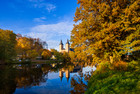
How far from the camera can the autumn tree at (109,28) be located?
1019 centimetres

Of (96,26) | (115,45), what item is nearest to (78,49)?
(96,26)

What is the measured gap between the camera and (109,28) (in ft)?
32.5

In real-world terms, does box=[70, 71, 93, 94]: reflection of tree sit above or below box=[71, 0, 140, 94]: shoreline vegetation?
below

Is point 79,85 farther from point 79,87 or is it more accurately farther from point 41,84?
point 41,84

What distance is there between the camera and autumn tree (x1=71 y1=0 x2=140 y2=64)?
10.2m

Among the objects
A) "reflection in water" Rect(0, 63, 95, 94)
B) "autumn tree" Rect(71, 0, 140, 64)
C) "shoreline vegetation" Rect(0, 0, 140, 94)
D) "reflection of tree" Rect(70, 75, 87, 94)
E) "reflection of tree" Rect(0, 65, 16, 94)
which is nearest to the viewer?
"reflection of tree" Rect(70, 75, 87, 94)

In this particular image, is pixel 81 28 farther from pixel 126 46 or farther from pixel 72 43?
pixel 126 46

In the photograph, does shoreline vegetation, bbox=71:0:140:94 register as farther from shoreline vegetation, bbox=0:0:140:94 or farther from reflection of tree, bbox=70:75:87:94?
reflection of tree, bbox=70:75:87:94

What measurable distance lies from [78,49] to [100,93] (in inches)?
344

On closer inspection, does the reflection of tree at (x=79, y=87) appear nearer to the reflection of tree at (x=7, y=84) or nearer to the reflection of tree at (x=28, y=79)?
the reflection of tree at (x=28, y=79)

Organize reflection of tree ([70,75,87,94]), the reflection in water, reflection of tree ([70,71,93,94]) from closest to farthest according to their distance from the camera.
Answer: reflection of tree ([70,75,87,94]), reflection of tree ([70,71,93,94]), the reflection in water

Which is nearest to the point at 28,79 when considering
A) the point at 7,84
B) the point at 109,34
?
the point at 7,84

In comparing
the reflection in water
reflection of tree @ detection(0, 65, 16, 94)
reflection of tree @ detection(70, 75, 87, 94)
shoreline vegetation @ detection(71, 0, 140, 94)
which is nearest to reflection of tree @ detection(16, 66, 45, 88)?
the reflection in water

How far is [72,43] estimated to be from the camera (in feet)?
44.5
